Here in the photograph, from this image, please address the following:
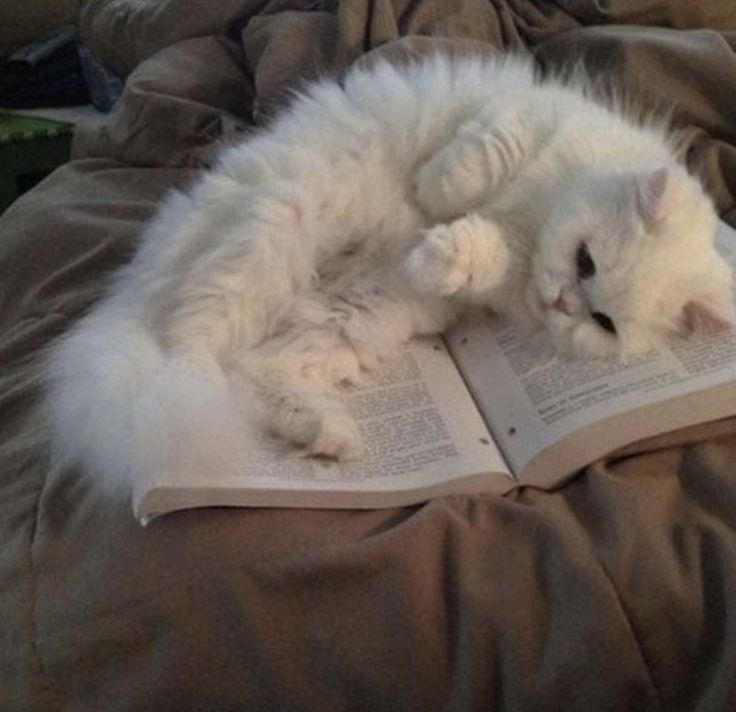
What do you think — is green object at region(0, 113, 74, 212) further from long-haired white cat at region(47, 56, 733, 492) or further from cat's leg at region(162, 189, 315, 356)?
cat's leg at region(162, 189, 315, 356)

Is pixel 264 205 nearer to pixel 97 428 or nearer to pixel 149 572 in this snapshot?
pixel 97 428

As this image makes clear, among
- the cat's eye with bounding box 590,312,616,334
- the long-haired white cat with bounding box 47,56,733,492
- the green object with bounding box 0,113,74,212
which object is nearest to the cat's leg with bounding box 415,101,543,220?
the long-haired white cat with bounding box 47,56,733,492

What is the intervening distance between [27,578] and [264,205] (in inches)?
20.8

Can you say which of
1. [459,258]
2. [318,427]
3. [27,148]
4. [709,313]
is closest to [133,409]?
[318,427]

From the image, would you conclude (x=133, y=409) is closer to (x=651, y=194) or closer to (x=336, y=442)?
(x=336, y=442)

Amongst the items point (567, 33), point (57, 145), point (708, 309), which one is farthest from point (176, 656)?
point (57, 145)

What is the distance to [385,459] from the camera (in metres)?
0.93

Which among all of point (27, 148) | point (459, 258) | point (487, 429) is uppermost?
point (459, 258)

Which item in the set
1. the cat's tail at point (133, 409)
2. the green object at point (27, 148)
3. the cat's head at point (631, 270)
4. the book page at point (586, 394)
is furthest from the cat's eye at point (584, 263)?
the green object at point (27, 148)

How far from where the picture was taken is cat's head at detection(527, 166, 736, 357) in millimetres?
1056

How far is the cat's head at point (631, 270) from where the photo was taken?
1.06m

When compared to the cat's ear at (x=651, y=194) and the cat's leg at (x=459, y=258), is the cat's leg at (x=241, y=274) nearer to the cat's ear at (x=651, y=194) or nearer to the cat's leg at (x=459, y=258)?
the cat's leg at (x=459, y=258)

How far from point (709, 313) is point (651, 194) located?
157 mm

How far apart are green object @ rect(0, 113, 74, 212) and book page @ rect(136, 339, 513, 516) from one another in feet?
4.33
